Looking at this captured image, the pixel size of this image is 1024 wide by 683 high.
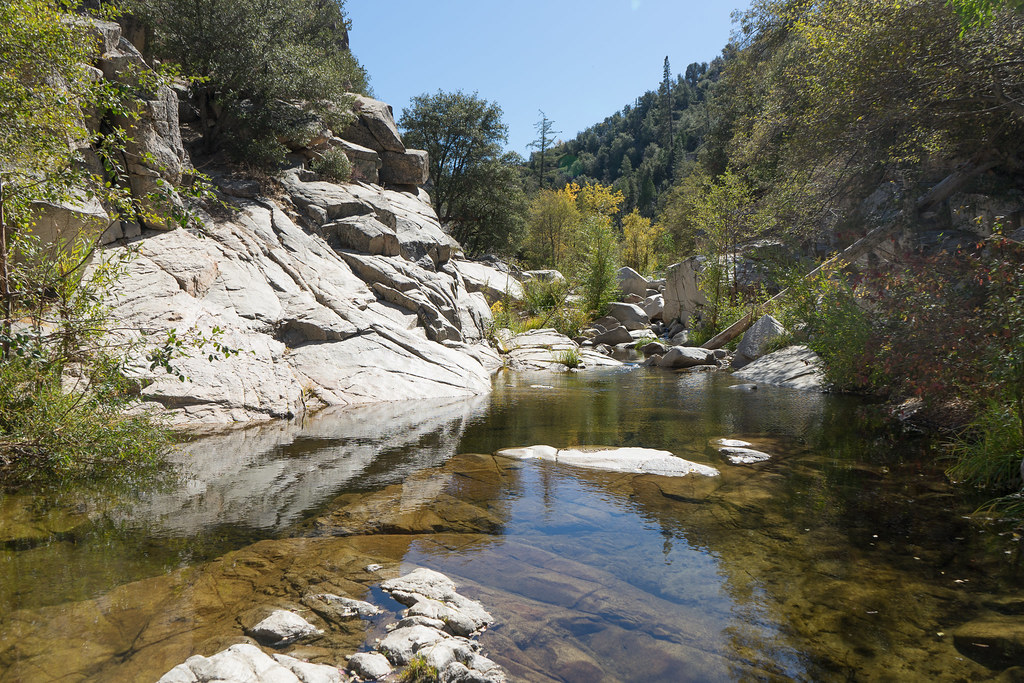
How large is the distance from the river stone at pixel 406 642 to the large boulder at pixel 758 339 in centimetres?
1415

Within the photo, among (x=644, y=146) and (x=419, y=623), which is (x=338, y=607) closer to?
(x=419, y=623)

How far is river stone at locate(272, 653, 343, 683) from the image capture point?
241 centimetres

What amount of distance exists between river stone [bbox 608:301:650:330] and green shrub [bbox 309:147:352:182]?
42.0ft

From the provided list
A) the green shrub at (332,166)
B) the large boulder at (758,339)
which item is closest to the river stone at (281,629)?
the large boulder at (758,339)

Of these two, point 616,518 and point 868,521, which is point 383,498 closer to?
point 616,518

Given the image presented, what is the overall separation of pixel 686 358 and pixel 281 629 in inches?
583

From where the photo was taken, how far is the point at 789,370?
41.9ft

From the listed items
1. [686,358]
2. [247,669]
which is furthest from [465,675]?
[686,358]

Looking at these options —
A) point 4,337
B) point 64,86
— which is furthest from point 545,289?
point 4,337

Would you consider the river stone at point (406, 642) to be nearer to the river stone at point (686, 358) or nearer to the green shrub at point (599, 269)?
the river stone at point (686, 358)

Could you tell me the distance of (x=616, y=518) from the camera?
183 inches

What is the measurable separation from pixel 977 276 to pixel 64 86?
32.0ft

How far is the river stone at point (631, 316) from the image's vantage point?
2444cm

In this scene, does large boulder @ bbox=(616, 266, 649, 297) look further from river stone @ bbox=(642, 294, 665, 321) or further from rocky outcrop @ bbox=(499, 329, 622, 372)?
rocky outcrop @ bbox=(499, 329, 622, 372)
